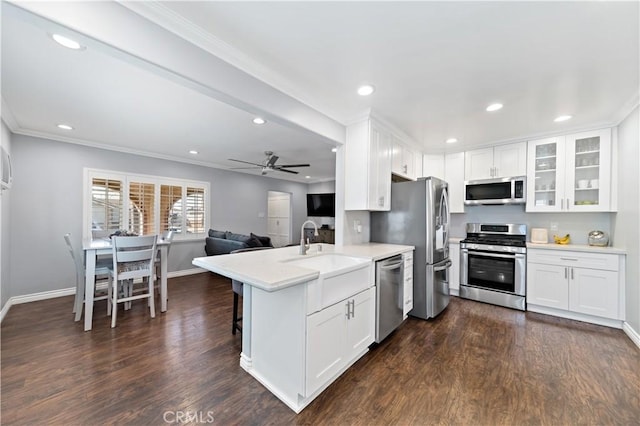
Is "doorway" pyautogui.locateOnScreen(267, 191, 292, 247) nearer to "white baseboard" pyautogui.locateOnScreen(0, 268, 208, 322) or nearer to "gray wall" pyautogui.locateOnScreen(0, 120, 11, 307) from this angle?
"white baseboard" pyautogui.locateOnScreen(0, 268, 208, 322)

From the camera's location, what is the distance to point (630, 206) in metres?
2.76

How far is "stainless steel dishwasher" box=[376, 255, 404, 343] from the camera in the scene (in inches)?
96.7

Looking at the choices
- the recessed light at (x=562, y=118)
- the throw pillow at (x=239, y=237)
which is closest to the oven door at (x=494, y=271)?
the recessed light at (x=562, y=118)

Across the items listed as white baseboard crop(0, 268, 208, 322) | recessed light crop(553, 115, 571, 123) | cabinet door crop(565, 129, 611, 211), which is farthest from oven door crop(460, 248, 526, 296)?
white baseboard crop(0, 268, 208, 322)

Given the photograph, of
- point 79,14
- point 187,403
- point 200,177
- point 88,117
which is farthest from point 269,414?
point 200,177

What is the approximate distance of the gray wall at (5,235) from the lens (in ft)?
10.1

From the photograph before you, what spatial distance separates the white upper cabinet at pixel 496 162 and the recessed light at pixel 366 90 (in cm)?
267

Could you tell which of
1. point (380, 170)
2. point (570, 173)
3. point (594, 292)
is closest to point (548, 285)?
point (594, 292)

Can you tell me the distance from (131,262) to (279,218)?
5665mm

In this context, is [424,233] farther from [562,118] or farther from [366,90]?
[562,118]

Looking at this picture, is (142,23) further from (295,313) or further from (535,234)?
(535,234)

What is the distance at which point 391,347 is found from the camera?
2.51 meters

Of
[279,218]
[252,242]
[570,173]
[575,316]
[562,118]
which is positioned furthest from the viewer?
[279,218]

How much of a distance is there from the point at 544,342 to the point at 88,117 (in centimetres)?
594
